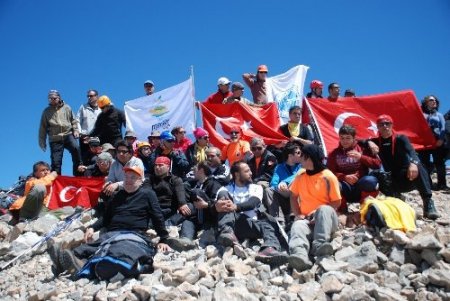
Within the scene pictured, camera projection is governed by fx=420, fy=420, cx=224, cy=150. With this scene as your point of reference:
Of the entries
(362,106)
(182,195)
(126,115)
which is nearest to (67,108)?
(126,115)

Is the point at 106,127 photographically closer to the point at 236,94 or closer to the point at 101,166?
the point at 101,166

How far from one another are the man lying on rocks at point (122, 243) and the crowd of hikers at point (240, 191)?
0.02m

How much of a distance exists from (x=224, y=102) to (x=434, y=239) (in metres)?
7.81

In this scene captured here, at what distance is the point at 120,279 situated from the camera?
231 inches

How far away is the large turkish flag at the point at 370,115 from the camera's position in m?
10.4

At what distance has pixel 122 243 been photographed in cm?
619

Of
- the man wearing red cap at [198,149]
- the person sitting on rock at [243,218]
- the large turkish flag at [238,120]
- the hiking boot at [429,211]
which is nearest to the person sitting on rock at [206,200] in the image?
the person sitting on rock at [243,218]

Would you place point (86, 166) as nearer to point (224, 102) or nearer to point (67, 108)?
point (67, 108)

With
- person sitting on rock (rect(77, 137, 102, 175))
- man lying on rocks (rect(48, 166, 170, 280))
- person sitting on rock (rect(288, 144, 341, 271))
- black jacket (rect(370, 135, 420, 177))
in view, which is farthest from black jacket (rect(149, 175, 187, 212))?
black jacket (rect(370, 135, 420, 177))

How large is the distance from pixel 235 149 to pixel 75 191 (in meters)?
4.04

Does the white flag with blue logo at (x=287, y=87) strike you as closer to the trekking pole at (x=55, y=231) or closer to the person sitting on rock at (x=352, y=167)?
the person sitting on rock at (x=352, y=167)

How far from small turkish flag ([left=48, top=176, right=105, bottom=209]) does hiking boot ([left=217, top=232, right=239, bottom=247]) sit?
4.66 m

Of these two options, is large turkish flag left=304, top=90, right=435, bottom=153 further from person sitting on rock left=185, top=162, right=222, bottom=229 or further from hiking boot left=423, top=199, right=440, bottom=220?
person sitting on rock left=185, top=162, right=222, bottom=229

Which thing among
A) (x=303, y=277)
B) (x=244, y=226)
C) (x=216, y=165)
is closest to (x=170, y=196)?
(x=216, y=165)
